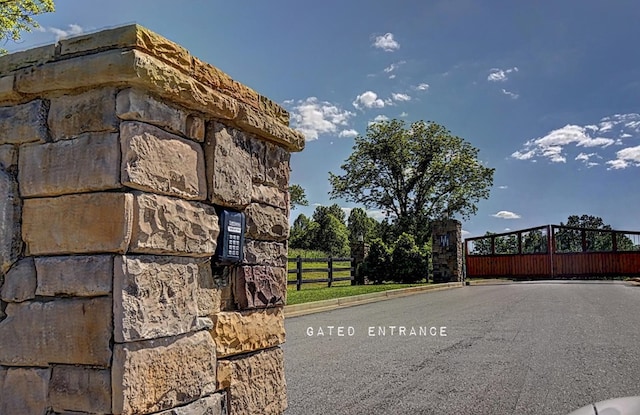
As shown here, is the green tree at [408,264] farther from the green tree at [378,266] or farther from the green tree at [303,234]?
the green tree at [303,234]

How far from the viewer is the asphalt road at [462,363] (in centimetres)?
367

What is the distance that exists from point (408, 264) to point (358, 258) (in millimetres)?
1989

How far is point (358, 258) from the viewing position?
19844 mm

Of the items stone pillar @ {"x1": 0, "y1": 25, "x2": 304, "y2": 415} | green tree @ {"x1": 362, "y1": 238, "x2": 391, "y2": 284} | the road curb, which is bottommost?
the road curb

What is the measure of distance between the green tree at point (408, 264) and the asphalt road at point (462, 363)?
1041cm

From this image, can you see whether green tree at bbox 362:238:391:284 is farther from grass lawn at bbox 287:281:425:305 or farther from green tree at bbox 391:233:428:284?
grass lawn at bbox 287:281:425:305

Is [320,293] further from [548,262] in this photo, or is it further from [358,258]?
[548,262]

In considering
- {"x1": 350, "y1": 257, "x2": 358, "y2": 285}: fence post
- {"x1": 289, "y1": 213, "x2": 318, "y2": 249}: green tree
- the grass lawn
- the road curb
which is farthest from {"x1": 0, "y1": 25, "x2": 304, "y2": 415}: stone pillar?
{"x1": 289, "y1": 213, "x2": 318, "y2": 249}: green tree

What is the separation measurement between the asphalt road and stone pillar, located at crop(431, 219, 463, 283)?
33.2 feet

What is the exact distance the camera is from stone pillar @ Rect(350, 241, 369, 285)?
19.4 metres

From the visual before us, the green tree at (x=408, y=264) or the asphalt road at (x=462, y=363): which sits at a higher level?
the green tree at (x=408, y=264)

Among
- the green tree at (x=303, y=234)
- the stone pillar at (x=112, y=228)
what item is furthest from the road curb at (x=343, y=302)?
the green tree at (x=303, y=234)

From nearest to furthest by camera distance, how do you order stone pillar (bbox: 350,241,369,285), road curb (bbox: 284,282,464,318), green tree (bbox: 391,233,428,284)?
road curb (bbox: 284,282,464,318)
green tree (bbox: 391,233,428,284)
stone pillar (bbox: 350,241,369,285)

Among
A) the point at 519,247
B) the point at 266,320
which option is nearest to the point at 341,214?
the point at 519,247
